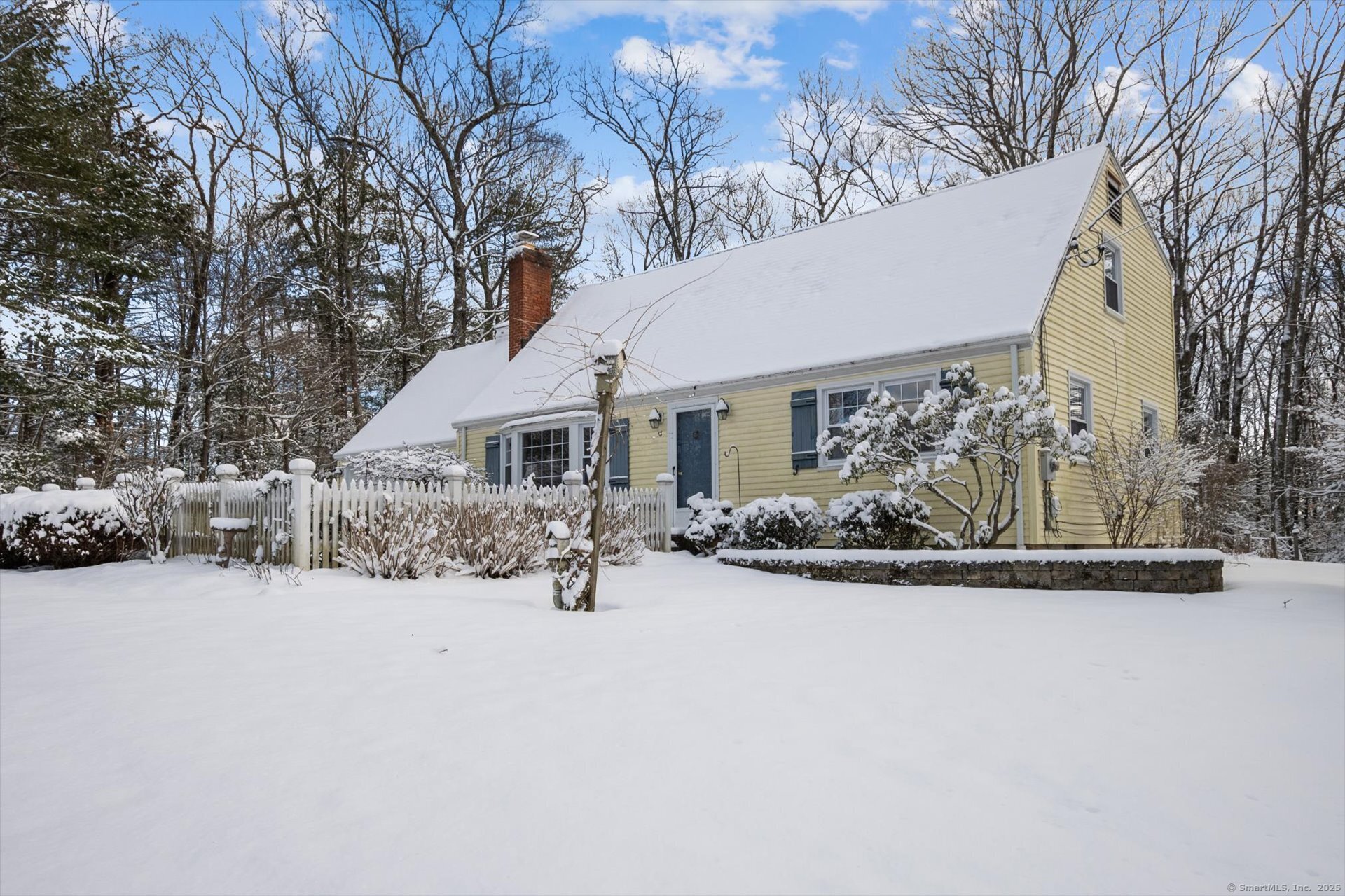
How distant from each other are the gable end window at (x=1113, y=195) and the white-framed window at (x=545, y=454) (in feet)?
32.1

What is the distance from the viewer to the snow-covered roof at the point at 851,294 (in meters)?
11.2

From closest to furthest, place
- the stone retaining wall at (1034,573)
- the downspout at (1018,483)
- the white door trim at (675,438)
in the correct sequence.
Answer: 1. the stone retaining wall at (1034,573)
2. the downspout at (1018,483)
3. the white door trim at (675,438)

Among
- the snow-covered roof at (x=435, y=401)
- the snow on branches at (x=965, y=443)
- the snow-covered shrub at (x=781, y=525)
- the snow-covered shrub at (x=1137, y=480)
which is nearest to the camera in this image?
the snow on branches at (x=965, y=443)

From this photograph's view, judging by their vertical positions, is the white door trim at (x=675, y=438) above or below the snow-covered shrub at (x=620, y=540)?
above

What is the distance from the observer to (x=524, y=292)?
18.1 m

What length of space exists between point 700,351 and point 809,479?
3.16 m

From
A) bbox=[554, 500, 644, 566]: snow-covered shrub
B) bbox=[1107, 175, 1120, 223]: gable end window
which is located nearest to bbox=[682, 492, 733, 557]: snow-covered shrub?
bbox=[554, 500, 644, 566]: snow-covered shrub

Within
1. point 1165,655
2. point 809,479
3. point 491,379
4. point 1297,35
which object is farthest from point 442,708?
point 1297,35

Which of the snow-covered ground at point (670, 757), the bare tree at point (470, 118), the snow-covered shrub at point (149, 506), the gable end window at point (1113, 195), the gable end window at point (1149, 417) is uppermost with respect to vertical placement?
the bare tree at point (470, 118)

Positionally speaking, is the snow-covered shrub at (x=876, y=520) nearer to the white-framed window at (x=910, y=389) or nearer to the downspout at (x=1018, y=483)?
the downspout at (x=1018, y=483)

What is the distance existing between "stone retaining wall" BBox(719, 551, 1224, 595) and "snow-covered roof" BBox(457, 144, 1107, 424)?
317 centimetres

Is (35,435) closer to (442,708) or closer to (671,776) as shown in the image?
(442,708)

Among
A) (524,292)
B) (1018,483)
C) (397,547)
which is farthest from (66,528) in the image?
(1018,483)

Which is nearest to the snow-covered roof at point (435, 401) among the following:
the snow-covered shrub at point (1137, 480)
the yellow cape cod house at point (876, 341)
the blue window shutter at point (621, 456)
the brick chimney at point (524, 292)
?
the brick chimney at point (524, 292)
